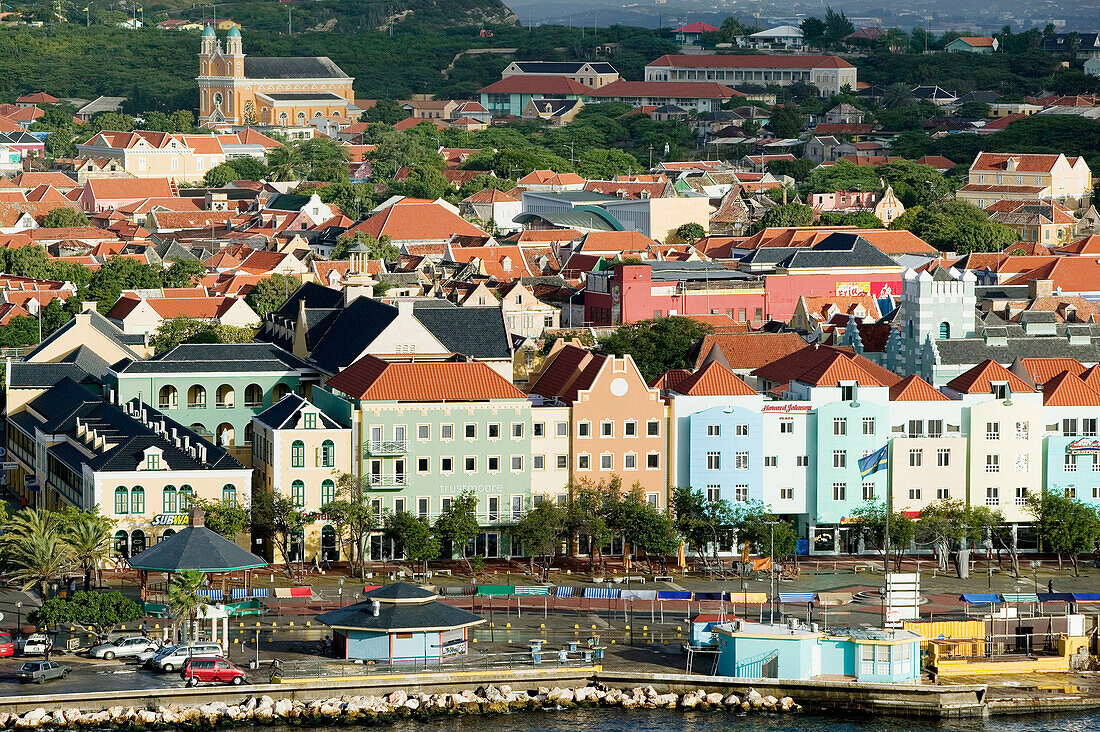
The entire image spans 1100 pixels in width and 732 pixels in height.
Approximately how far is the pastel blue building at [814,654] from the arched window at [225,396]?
22188 mm

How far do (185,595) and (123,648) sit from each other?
1.75 meters

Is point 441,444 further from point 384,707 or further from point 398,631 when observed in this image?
point 384,707

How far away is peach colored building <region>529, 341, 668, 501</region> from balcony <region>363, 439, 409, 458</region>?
4591mm

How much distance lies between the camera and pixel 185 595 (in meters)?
48.7

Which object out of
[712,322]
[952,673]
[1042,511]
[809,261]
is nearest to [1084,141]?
[809,261]

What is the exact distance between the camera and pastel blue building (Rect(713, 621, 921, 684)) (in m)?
48.4

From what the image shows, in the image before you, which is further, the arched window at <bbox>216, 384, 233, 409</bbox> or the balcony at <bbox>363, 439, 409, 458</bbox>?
the arched window at <bbox>216, 384, 233, 409</bbox>

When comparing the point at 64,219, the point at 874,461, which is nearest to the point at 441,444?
the point at 874,461

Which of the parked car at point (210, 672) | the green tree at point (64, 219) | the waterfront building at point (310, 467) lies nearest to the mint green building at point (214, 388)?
the waterfront building at point (310, 467)

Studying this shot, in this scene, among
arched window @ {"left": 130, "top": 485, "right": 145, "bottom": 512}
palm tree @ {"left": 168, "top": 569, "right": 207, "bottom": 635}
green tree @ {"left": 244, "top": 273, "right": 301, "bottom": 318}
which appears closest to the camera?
palm tree @ {"left": 168, "top": 569, "right": 207, "bottom": 635}

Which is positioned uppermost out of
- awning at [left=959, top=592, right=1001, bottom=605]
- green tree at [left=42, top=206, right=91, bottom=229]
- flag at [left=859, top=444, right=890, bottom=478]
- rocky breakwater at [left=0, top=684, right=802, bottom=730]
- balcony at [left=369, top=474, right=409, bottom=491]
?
green tree at [left=42, top=206, right=91, bottom=229]

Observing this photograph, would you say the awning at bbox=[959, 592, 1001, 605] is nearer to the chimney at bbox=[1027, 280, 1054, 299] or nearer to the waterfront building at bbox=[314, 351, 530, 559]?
the waterfront building at bbox=[314, 351, 530, 559]

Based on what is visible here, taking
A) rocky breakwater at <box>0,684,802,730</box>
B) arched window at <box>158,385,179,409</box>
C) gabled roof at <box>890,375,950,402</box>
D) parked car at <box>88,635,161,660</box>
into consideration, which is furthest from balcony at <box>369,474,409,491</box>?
gabled roof at <box>890,375,950,402</box>

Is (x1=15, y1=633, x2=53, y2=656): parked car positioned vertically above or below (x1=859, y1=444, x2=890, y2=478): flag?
below
